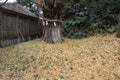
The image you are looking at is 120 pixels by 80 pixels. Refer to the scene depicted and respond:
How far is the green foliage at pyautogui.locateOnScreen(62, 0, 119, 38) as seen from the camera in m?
11.7

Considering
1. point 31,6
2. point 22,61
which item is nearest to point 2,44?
point 22,61

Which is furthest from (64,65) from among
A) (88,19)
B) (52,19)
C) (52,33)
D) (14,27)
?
(88,19)

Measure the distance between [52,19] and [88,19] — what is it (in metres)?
3.32

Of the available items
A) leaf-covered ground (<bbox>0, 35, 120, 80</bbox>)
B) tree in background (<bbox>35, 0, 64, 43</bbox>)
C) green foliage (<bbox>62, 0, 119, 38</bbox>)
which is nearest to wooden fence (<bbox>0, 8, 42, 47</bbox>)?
tree in background (<bbox>35, 0, 64, 43</bbox>)

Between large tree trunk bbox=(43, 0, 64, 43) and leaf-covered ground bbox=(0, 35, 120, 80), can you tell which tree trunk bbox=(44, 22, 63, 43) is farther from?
leaf-covered ground bbox=(0, 35, 120, 80)

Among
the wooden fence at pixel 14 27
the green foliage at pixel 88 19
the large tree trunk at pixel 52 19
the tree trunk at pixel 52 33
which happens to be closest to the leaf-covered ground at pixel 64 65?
the tree trunk at pixel 52 33

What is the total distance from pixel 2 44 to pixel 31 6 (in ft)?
59.3

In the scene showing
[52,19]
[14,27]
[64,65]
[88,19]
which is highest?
[52,19]

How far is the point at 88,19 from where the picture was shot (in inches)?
509

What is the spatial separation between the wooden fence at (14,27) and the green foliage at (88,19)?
3103mm

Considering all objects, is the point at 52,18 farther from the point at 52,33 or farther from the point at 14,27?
the point at 14,27

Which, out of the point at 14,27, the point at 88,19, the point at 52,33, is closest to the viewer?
the point at 52,33

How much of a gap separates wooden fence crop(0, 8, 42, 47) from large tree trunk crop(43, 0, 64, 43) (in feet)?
7.91

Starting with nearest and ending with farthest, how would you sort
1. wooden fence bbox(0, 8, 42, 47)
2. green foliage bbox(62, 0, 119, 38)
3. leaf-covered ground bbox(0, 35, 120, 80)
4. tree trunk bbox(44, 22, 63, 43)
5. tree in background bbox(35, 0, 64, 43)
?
leaf-covered ground bbox(0, 35, 120, 80) → tree in background bbox(35, 0, 64, 43) → tree trunk bbox(44, 22, 63, 43) → wooden fence bbox(0, 8, 42, 47) → green foliage bbox(62, 0, 119, 38)
